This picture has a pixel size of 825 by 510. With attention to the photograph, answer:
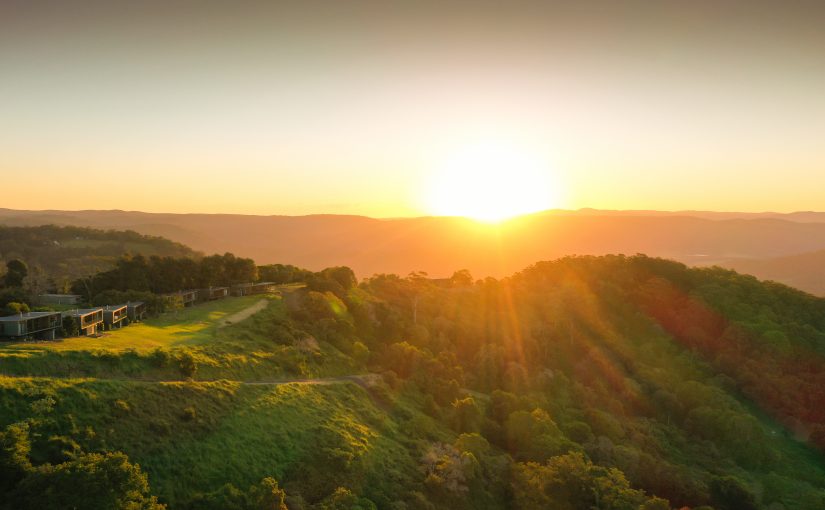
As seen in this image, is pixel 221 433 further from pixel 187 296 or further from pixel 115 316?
pixel 187 296

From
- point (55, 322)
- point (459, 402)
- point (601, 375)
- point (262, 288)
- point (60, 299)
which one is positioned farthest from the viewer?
point (262, 288)

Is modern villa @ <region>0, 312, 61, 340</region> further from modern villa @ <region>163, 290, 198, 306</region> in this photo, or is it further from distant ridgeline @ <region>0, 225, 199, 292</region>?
distant ridgeline @ <region>0, 225, 199, 292</region>

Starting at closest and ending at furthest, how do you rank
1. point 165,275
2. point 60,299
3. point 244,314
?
1. point 60,299
2. point 244,314
3. point 165,275

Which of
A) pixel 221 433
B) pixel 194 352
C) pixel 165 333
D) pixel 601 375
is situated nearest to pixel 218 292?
pixel 165 333

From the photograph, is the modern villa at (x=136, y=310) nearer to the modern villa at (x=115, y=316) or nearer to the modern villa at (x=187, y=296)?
the modern villa at (x=115, y=316)

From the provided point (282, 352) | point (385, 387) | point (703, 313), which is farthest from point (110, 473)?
point (703, 313)

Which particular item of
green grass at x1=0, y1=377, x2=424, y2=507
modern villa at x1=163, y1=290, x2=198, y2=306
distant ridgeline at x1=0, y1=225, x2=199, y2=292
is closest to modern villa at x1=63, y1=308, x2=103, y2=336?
green grass at x1=0, y1=377, x2=424, y2=507
